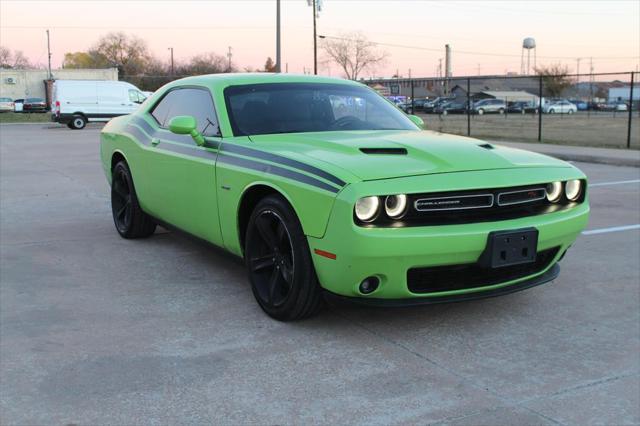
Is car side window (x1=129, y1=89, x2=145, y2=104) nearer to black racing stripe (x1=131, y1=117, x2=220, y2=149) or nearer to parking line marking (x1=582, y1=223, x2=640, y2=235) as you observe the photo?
black racing stripe (x1=131, y1=117, x2=220, y2=149)

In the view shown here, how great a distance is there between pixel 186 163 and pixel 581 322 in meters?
2.86

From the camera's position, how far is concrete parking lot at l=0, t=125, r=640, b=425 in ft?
9.68

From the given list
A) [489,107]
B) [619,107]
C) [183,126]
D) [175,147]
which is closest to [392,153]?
Result: [183,126]

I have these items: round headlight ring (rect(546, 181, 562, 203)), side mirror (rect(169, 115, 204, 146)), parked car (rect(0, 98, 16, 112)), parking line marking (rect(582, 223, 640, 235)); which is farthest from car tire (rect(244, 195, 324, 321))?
parked car (rect(0, 98, 16, 112))

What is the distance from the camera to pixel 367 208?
3.47 meters

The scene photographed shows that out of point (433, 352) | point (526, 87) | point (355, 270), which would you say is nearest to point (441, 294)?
point (433, 352)

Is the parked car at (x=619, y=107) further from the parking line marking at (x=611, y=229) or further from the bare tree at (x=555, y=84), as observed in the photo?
the parking line marking at (x=611, y=229)

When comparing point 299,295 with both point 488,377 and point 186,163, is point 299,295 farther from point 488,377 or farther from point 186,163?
point 186,163

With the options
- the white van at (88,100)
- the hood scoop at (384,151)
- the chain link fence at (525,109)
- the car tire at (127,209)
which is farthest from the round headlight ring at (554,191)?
the white van at (88,100)

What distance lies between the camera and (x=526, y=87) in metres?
101

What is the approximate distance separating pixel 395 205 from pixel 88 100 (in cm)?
2696

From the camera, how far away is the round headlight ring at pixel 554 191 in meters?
4.04

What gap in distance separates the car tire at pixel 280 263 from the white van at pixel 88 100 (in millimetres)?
25585

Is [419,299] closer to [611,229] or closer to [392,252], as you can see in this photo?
[392,252]
